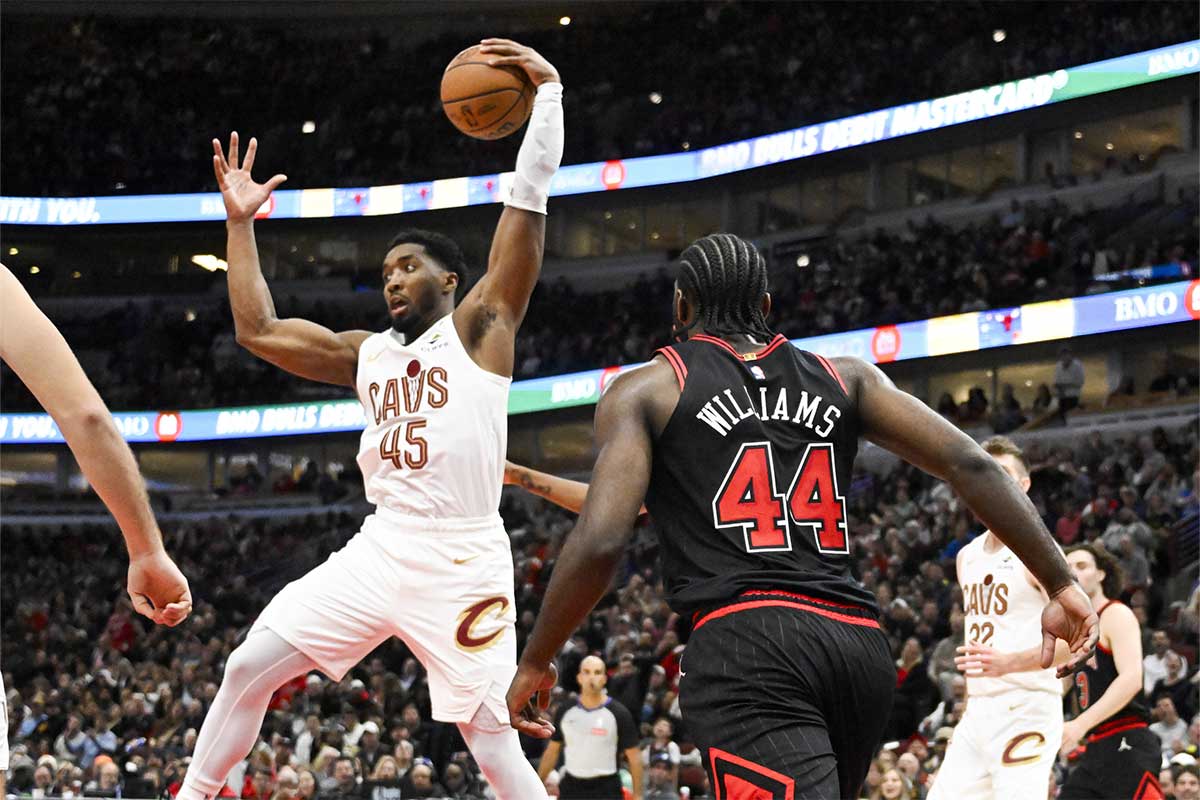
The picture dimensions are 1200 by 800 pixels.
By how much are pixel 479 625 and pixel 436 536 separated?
1.11 ft

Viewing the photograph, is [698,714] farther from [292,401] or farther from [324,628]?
[292,401]

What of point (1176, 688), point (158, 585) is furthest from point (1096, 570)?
point (1176, 688)

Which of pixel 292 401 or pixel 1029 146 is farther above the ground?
pixel 1029 146

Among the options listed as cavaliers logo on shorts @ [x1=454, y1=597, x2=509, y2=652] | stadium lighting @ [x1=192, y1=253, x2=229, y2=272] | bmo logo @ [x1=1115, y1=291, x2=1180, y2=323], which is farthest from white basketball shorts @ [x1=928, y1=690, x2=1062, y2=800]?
stadium lighting @ [x1=192, y1=253, x2=229, y2=272]

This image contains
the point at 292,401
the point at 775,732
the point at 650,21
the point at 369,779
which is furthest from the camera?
the point at 650,21

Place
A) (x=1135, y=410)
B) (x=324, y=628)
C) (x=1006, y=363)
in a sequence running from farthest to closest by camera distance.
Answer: (x=1006, y=363)
(x=1135, y=410)
(x=324, y=628)

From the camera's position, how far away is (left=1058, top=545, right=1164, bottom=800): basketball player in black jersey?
6.29 metres

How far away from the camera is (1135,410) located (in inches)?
868

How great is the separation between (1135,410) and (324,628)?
19511mm

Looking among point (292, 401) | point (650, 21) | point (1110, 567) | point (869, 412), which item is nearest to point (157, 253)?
point (292, 401)

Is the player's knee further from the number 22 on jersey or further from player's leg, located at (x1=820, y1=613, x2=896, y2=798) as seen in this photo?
player's leg, located at (x1=820, y1=613, x2=896, y2=798)

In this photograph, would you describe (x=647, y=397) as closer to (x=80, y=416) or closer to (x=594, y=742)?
(x=80, y=416)

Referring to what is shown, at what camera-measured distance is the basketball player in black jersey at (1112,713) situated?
6.29 meters

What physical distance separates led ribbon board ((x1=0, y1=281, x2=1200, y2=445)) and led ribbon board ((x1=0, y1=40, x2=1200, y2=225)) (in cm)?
394
